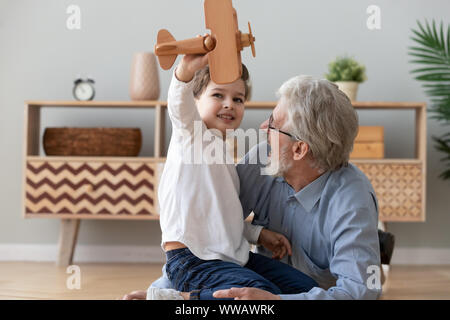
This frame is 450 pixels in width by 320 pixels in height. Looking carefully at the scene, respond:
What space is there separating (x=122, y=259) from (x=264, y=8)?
198cm

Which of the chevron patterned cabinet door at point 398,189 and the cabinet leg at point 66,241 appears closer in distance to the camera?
the chevron patterned cabinet door at point 398,189

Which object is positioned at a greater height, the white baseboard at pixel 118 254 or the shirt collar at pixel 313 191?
the shirt collar at pixel 313 191

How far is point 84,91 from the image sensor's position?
11.6 ft

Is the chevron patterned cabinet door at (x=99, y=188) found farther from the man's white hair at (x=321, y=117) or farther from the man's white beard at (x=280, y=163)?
the man's white hair at (x=321, y=117)

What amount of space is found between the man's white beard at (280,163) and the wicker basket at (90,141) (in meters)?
1.89

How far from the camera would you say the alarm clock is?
3531 millimetres

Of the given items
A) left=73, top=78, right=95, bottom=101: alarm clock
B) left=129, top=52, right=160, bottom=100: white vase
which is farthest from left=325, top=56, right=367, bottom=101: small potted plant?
left=73, top=78, right=95, bottom=101: alarm clock

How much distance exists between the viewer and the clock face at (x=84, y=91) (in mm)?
3531

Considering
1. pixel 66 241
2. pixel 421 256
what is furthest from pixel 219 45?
pixel 421 256

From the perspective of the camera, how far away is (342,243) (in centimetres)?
141

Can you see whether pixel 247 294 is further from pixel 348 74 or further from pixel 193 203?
pixel 348 74
